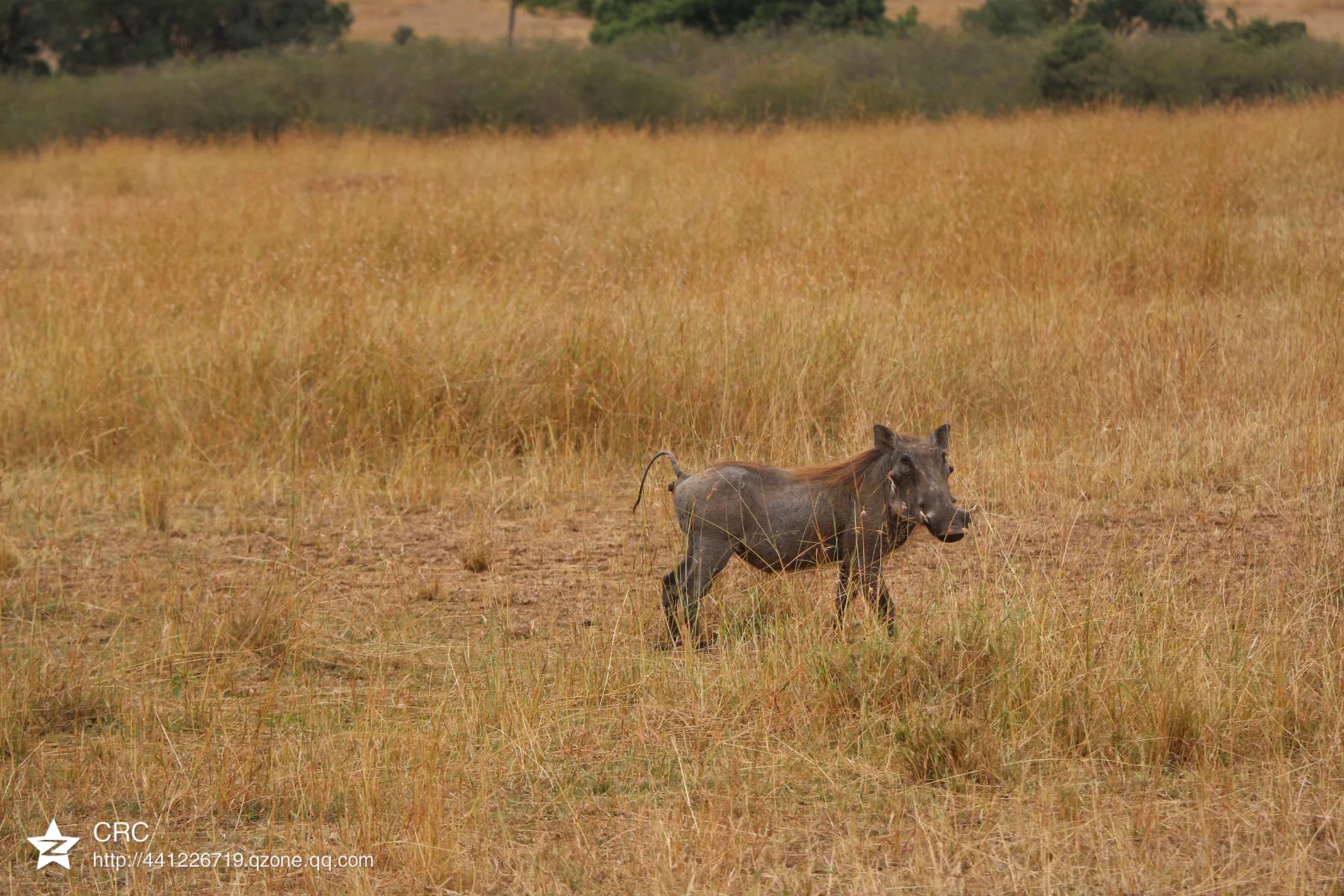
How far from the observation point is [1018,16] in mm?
25141

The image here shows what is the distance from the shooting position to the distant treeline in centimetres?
1623

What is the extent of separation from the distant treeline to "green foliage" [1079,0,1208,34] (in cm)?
→ 455

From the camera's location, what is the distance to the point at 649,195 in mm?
10281

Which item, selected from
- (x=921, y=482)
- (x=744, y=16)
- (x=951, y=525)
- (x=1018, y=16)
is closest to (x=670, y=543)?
(x=921, y=482)

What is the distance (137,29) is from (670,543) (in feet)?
71.8

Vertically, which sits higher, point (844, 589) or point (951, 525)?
point (951, 525)

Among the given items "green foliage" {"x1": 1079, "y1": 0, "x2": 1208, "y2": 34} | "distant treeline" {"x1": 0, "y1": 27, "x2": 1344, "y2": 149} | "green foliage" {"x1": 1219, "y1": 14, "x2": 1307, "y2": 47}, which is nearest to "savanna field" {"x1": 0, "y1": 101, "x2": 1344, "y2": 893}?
"distant treeline" {"x1": 0, "y1": 27, "x2": 1344, "y2": 149}

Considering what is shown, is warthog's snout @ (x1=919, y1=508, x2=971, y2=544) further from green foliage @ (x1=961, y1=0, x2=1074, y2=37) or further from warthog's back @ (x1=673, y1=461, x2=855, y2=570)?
green foliage @ (x1=961, y1=0, x2=1074, y2=37)

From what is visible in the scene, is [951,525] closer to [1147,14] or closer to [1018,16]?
[1147,14]

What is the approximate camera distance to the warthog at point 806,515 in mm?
3432

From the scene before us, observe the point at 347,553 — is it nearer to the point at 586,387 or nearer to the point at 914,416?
the point at 586,387

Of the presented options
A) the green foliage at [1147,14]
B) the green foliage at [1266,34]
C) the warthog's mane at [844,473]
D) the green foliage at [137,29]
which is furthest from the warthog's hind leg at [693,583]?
the green foliage at [1147,14]

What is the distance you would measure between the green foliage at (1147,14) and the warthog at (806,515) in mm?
21966

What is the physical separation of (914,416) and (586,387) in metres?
1.31
